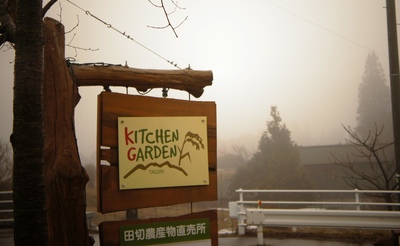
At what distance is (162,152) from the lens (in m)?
3.13

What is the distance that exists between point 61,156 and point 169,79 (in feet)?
3.96

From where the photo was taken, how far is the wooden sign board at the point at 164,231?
2906 mm

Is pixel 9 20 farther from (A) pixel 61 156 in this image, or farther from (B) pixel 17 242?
(B) pixel 17 242

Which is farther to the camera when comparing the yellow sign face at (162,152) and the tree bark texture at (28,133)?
the yellow sign face at (162,152)

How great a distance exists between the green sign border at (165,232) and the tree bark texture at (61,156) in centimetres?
37

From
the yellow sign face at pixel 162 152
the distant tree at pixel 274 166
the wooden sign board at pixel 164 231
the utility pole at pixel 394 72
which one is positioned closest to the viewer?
the wooden sign board at pixel 164 231

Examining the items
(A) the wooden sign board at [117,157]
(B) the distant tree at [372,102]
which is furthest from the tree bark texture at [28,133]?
(B) the distant tree at [372,102]

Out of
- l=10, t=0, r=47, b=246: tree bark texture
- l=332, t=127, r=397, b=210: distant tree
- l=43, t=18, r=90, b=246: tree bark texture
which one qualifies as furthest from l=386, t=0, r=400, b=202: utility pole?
l=10, t=0, r=47, b=246: tree bark texture

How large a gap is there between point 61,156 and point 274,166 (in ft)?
97.7

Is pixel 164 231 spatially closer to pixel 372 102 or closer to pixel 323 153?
pixel 323 153

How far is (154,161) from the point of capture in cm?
310

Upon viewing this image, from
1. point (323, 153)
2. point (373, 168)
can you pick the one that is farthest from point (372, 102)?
point (373, 168)

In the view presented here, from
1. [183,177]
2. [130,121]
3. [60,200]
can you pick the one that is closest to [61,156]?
[60,200]

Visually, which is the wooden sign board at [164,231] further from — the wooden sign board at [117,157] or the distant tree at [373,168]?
the distant tree at [373,168]
